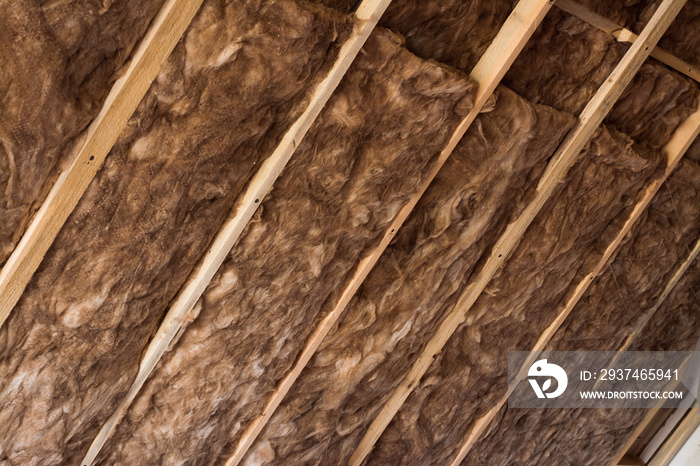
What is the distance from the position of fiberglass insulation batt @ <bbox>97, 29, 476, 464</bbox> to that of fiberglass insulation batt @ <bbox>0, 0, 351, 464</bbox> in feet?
0.51

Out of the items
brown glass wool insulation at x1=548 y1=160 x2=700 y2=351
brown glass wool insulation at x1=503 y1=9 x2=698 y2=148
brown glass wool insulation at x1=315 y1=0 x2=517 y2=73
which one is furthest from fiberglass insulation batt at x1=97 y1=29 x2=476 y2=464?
brown glass wool insulation at x1=548 y1=160 x2=700 y2=351

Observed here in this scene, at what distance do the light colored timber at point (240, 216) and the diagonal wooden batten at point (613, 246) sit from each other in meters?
1.82

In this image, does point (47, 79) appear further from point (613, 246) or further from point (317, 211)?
point (613, 246)

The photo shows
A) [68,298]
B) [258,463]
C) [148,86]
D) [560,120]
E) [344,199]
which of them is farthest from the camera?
[258,463]

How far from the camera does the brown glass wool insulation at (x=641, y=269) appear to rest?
307 cm

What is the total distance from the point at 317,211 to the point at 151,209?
624 millimetres

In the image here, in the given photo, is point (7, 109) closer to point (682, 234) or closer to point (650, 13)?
point (650, 13)

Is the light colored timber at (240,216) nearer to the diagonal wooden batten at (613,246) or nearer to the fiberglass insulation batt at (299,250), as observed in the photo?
the fiberglass insulation batt at (299,250)

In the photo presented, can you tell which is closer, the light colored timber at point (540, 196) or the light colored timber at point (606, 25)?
the light colored timber at point (606, 25)

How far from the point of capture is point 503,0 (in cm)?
233

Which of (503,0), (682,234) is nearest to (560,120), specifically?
(503,0)

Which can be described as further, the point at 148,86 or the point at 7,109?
the point at 148,86

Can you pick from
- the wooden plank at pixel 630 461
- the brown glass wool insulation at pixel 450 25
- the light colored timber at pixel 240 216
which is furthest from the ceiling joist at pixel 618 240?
the light colored timber at pixel 240 216

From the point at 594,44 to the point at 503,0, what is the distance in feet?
1.60
